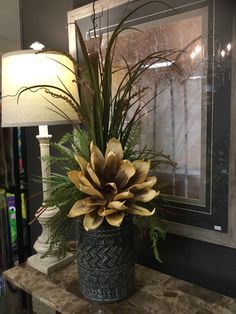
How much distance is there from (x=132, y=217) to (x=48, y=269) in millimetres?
417

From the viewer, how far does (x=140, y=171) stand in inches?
32.3

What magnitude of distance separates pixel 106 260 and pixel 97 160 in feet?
0.96

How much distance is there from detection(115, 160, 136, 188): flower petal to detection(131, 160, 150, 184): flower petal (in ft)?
0.09

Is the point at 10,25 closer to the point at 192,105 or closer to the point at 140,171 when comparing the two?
the point at 192,105

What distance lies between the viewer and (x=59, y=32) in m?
1.38

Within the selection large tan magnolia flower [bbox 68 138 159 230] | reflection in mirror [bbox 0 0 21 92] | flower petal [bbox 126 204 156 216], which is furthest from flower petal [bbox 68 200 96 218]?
reflection in mirror [bbox 0 0 21 92]

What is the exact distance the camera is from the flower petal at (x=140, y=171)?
814mm

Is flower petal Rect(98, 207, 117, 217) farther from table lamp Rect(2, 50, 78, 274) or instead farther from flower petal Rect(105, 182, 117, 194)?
table lamp Rect(2, 50, 78, 274)

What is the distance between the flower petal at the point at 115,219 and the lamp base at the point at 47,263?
0.45 meters

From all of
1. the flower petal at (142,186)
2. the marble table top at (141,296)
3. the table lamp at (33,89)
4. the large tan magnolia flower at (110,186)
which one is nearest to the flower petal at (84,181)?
the large tan magnolia flower at (110,186)

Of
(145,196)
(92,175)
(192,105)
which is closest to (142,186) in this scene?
(145,196)

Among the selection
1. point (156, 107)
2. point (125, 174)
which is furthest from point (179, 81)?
point (125, 174)

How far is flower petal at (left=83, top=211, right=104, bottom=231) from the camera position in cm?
79

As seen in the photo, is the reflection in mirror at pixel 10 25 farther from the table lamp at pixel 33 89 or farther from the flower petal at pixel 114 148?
the flower petal at pixel 114 148
